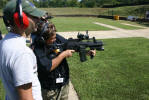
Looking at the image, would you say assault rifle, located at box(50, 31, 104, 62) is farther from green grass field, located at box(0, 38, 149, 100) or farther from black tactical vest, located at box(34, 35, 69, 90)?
green grass field, located at box(0, 38, 149, 100)

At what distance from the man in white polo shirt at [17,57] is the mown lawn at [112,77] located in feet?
8.94

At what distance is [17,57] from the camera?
1.14 meters

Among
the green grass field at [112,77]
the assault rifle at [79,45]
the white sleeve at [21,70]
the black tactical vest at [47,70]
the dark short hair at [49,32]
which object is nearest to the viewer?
the white sleeve at [21,70]

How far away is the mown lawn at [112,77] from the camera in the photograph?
3912mm

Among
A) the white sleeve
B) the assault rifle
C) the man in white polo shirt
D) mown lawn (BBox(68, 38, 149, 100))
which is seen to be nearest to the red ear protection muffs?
the man in white polo shirt

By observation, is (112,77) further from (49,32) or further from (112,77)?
(49,32)

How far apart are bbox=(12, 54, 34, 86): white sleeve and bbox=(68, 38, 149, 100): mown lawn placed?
2.80 metres

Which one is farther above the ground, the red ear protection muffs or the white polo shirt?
the red ear protection muffs

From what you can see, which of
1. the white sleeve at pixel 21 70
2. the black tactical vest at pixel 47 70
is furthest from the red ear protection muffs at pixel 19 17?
the black tactical vest at pixel 47 70

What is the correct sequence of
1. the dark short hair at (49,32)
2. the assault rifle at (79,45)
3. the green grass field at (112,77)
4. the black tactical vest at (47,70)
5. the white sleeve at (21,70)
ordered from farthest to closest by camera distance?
the green grass field at (112,77)
the assault rifle at (79,45)
the dark short hair at (49,32)
the black tactical vest at (47,70)
the white sleeve at (21,70)

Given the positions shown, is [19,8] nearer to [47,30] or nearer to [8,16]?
[8,16]

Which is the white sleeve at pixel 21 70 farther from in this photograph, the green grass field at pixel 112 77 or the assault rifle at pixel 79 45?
the green grass field at pixel 112 77

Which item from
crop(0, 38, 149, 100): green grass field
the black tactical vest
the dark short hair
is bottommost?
crop(0, 38, 149, 100): green grass field

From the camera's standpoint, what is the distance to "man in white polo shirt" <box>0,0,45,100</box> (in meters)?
1.15
